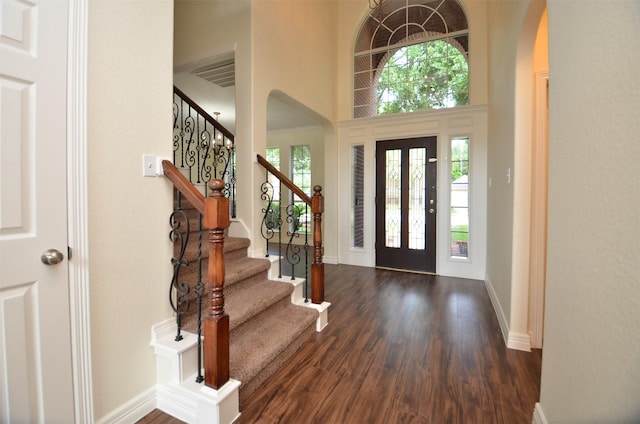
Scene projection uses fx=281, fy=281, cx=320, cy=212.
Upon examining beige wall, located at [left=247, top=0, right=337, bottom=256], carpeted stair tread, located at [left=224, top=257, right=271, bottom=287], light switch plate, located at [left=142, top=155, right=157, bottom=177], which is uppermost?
beige wall, located at [left=247, top=0, right=337, bottom=256]

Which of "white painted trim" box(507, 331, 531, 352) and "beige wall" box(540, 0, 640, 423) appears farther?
"white painted trim" box(507, 331, 531, 352)

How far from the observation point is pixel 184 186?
1.55 meters

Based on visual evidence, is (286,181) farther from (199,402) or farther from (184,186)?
(199,402)

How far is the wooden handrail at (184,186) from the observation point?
1.48 m

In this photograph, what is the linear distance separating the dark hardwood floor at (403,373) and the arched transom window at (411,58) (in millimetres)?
3130

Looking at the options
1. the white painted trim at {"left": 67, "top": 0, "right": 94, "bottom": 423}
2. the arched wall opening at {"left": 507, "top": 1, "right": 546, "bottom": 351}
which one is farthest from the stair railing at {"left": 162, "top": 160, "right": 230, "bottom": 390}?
the arched wall opening at {"left": 507, "top": 1, "right": 546, "bottom": 351}

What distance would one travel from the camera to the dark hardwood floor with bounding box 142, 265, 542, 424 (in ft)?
5.02

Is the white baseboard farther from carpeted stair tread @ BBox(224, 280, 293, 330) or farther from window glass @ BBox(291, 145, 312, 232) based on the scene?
window glass @ BBox(291, 145, 312, 232)

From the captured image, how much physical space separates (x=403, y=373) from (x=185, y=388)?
1334mm

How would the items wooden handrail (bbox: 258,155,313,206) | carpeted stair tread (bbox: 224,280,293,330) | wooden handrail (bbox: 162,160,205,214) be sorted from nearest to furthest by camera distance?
1. wooden handrail (bbox: 162,160,205,214)
2. carpeted stair tread (bbox: 224,280,293,330)
3. wooden handrail (bbox: 258,155,313,206)

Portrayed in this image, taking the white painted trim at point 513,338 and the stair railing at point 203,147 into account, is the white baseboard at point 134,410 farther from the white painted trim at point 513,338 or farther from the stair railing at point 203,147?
the white painted trim at point 513,338

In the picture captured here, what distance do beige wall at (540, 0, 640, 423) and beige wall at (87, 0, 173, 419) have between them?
1.93 meters

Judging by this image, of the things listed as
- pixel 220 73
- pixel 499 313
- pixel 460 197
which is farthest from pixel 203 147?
pixel 499 313

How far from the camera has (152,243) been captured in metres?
1.58
